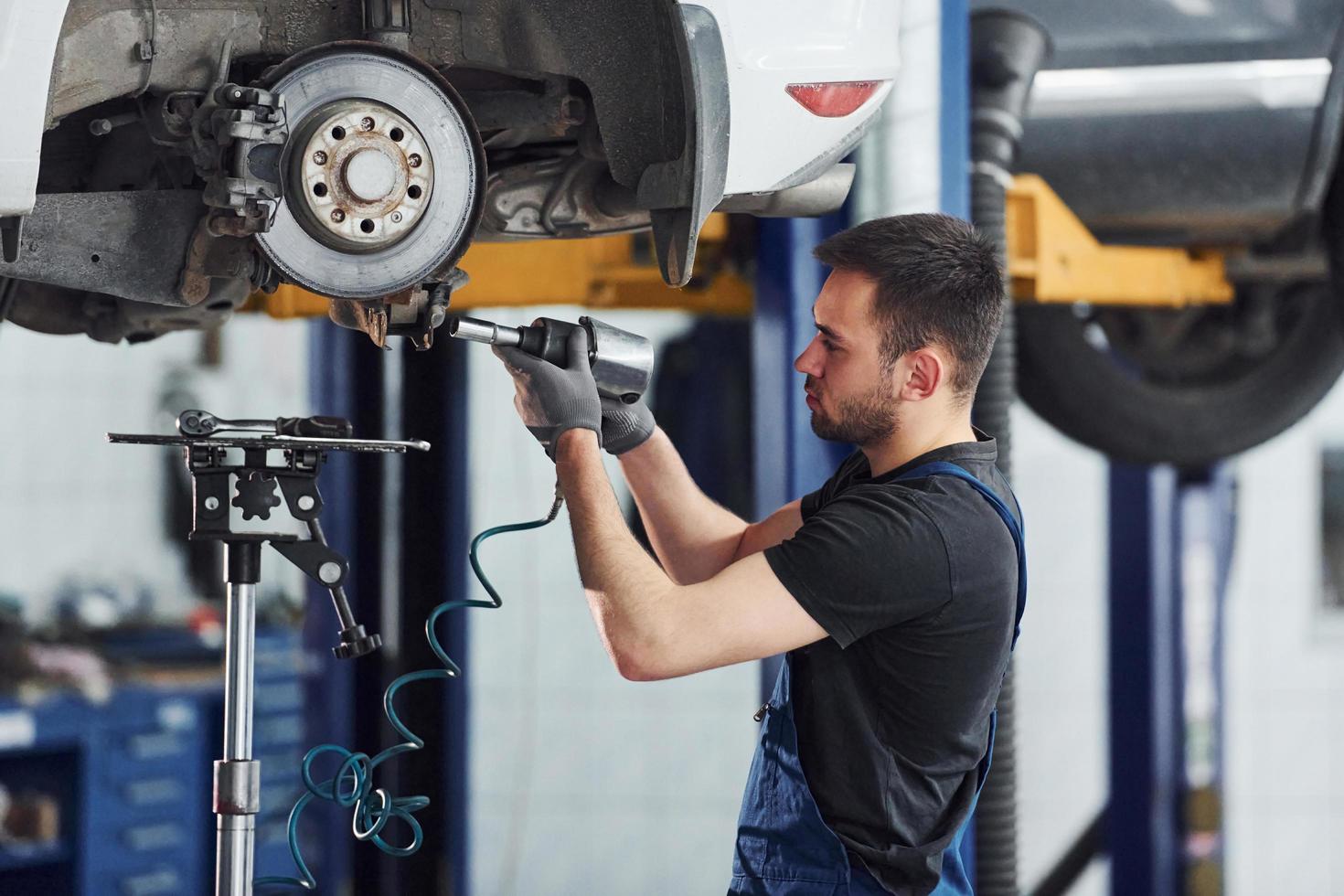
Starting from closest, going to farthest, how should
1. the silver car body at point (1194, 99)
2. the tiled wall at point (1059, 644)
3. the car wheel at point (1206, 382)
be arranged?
the silver car body at point (1194, 99)
the car wheel at point (1206, 382)
the tiled wall at point (1059, 644)

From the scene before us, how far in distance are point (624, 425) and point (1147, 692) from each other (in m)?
2.57

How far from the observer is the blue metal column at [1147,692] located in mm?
3945

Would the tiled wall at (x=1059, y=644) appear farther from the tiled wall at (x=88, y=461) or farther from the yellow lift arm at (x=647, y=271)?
the tiled wall at (x=88, y=461)

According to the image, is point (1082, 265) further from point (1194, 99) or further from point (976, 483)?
point (976, 483)

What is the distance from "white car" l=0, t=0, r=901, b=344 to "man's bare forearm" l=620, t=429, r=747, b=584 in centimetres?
30

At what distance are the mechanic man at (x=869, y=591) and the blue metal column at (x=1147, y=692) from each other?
8.07 ft

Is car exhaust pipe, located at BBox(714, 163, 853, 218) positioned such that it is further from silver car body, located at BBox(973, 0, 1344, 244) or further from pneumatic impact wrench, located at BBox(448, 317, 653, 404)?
silver car body, located at BBox(973, 0, 1344, 244)

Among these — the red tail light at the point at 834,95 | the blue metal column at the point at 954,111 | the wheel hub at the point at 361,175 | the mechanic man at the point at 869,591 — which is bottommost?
→ the mechanic man at the point at 869,591

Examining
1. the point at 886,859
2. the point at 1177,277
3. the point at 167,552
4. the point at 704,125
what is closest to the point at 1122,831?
the point at 1177,277

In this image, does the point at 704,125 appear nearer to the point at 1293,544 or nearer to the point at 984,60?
the point at 984,60

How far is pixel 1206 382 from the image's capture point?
3559 mm

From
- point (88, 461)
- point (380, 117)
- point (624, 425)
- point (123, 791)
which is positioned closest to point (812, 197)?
point (624, 425)

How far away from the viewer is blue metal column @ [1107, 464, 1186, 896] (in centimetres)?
395

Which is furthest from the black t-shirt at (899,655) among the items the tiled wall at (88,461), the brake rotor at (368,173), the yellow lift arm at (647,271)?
the tiled wall at (88,461)
